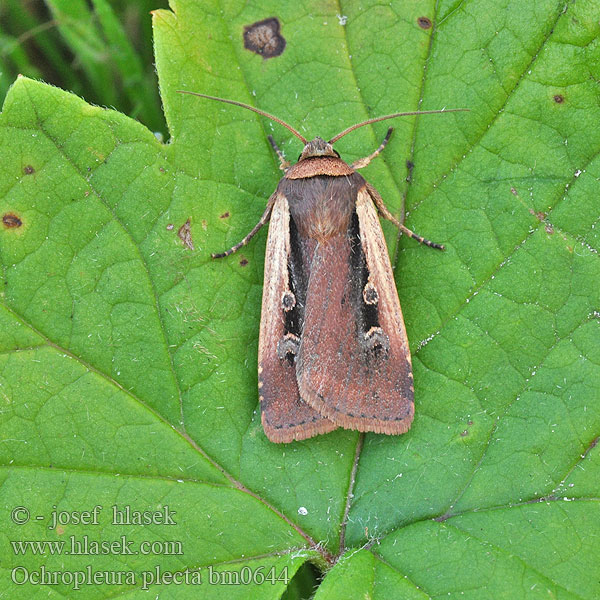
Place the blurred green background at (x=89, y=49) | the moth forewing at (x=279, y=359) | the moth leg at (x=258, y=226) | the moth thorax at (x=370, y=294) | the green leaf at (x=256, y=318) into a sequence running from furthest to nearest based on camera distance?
1. the blurred green background at (x=89, y=49)
2. the moth leg at (x=258, y=226)
3. the moth thorax at (x=370, y=294)
4. the moth forewing at (x=279, y=359)
5. the green leaf at (x=256, y=318)

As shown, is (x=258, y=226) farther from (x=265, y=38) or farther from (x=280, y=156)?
(x=265, y=38)

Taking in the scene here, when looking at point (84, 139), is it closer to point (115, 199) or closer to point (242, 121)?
point (115, 199)

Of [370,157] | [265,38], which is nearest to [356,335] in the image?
[370,157]

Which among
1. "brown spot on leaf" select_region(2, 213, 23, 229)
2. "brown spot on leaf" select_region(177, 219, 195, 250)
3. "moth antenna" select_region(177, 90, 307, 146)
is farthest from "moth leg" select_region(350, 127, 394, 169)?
"brown spot on leaf" select_region(2, 213, 23, 229)

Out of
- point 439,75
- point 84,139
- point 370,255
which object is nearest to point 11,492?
point 84,139

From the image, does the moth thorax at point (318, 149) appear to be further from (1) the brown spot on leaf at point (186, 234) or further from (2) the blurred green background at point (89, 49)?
(2) the blurred green background at point (89, 49)

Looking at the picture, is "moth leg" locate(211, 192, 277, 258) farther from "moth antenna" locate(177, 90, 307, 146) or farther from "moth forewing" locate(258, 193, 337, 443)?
"moth antenna" locate(177, 90, 307, 146)

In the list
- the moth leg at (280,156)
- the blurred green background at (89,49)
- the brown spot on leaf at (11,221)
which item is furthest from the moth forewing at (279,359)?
the blurred green background at (89,49)
